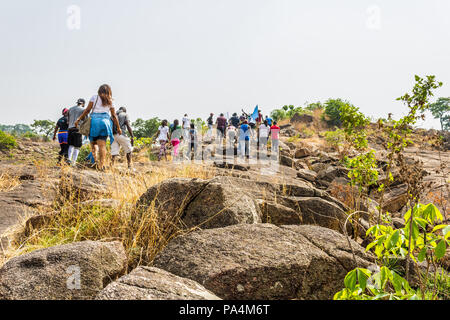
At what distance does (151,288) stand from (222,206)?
155 centimetres

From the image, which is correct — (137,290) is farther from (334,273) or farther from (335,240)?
(335,240)

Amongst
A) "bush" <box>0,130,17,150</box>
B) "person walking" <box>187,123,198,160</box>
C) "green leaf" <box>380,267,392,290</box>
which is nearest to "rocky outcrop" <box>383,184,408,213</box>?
"green leaf" <box>380,267,392,290</box>

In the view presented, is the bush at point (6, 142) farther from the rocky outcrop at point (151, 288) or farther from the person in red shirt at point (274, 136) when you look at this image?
the rocky outcrop at point (151, 288)

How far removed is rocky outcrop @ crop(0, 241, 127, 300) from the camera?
7.15 feet

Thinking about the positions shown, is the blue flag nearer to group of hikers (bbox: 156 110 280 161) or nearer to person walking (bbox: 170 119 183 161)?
group of hikers (bbox: 156 110 280 161)

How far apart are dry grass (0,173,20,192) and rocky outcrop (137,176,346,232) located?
13.1 ft

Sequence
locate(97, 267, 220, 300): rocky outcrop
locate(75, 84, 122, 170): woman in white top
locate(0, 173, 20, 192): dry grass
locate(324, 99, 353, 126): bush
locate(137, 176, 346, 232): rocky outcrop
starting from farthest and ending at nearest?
locate(324, 99, 353, 126): bush < locate(75, 84, 122, 170): woman in white top < locate(0, 173, 20, 192): dry grass < locate(137, 176, 346, 232): rocky outcrop < locate(97, 267, 220, 300): rocky outcrop

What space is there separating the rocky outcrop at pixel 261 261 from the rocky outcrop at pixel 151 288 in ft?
1.06

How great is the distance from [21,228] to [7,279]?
6.24 feet

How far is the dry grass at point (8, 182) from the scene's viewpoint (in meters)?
6.15

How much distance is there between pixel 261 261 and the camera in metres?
2.51

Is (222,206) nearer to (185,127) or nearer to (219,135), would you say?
(185,127)
